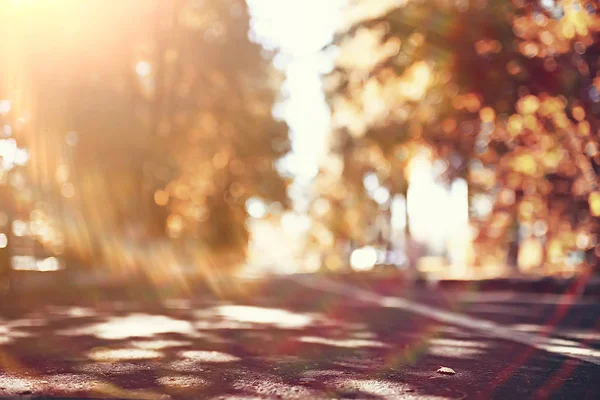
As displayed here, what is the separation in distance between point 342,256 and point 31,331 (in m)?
A: 69.7

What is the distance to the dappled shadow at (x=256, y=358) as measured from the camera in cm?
595

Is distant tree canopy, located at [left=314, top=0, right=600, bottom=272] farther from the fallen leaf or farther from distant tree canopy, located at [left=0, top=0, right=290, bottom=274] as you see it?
the fallen leaf

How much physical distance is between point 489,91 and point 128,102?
11.7 m

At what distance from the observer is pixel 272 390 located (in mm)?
5879

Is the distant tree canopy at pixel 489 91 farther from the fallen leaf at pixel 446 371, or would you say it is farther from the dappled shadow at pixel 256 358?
the fallen leaf at pixel 446 371

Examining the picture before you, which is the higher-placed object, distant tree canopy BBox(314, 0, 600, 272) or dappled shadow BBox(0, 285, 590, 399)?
distant tree canopy BBox(314, 0, 600, 272)

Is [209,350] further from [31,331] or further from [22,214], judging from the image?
[22,214]

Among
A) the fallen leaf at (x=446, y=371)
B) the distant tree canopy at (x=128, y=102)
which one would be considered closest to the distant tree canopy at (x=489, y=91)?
the distant tree canopy at (x=128, y=102)

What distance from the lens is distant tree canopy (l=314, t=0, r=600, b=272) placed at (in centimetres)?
1577

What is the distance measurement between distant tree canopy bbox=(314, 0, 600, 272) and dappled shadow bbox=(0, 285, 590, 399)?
6051mm

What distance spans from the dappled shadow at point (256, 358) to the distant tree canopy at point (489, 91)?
6051mm

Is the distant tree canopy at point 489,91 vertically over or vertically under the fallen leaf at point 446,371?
over

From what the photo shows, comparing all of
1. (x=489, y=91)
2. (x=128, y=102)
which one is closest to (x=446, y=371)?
(x=489, y=91)

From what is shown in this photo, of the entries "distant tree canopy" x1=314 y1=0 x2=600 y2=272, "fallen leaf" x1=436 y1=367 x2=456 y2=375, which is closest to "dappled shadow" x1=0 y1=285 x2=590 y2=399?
"fallen leaf" x1=436 y1=367 x2=456 y2=375
